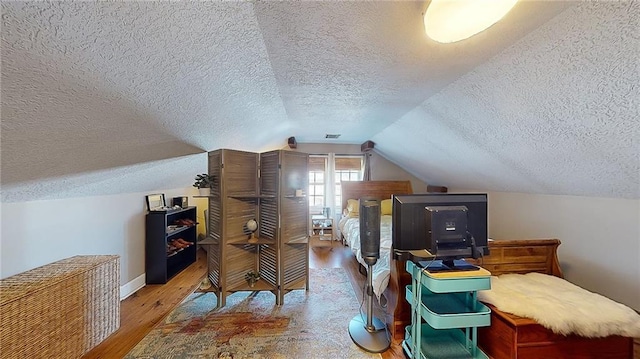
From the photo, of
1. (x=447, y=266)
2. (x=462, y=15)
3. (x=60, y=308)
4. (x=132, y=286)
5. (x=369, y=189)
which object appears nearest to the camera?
(x=462, y=15)

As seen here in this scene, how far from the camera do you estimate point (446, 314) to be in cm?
161

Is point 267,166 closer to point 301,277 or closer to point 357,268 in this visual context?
point 301,277

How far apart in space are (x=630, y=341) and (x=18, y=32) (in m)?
3.52

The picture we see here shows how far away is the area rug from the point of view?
1870mm

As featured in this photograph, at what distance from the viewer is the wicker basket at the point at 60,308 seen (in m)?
1.40

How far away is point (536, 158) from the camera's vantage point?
85.8 inches

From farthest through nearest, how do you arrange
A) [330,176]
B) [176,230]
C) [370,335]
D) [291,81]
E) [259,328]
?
[330,176] → [176,230] → [259,328] → [370,335] → [291,81]

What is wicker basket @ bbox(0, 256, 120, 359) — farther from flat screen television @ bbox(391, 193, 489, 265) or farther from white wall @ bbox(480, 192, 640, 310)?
white wall @ bbox(480, 192, 640, 310)

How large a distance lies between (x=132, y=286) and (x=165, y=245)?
1.74ft

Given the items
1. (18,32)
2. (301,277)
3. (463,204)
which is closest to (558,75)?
(463,204)

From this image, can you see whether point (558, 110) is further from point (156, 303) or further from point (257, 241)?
point (156, 303)

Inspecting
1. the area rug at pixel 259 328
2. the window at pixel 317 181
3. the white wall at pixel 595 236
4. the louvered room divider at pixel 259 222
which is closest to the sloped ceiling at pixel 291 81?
the white wall at pixel 595 236

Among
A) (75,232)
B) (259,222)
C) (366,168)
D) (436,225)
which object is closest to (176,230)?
(75,232)

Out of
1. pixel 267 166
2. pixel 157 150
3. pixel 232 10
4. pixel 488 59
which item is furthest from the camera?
pixel 267 166
